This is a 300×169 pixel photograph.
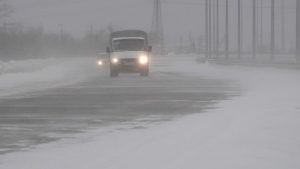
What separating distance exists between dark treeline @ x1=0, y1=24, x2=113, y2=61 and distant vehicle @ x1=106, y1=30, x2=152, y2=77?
115ft

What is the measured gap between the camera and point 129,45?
35.0 meters

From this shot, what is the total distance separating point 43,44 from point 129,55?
79.5m

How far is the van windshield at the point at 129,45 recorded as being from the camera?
34.9 meters

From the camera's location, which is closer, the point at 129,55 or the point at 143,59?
the point at 129,55

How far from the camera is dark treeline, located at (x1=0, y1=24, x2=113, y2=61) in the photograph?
84.0 metres

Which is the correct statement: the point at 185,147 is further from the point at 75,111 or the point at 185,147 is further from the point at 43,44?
the point at 43,44

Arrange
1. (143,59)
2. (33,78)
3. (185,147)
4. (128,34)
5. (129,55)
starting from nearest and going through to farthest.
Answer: (185,147)
(33,78)
(129,55)
(143,59)
(128,34)

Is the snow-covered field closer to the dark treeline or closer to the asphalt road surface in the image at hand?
the asphalt road surface

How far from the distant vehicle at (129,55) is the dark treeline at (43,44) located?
34937 millimetres

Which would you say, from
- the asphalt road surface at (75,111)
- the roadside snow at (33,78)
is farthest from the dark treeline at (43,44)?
the asphalt road surface at (75,111)

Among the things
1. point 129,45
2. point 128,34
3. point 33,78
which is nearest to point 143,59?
point 129,45

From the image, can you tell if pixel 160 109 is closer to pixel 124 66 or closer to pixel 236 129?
pixel 236 129

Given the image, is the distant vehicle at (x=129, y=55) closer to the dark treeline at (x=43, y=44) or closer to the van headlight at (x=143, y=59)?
the van headlight at (x=143, y=59)

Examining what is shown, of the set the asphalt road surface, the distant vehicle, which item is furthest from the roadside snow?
the asphalt road surface
